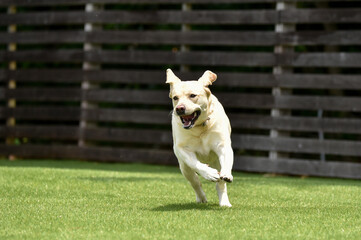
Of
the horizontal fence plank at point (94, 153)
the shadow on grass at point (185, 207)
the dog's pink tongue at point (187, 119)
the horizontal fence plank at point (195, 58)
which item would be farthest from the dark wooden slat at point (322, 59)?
the dog's pink tongue at point (187, 119)

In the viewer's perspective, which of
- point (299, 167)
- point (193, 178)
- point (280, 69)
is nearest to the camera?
point (193, 178)

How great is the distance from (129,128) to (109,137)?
422 millimetres

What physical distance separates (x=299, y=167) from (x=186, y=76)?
2.17m

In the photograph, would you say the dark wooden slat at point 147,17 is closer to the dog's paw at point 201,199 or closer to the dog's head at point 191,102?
the dog's paw at point 201,199

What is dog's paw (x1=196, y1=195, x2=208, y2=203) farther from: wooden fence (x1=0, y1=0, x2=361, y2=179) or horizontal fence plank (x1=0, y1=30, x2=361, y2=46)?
horizontal fence plank (x1=0, y1=30, x2=361, y2=46)

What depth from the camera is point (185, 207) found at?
236 inches

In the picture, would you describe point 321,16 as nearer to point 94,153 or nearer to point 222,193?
point 94,153

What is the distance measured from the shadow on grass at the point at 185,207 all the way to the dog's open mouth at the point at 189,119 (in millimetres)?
673

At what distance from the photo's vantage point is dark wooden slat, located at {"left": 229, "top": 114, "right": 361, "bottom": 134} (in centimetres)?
973

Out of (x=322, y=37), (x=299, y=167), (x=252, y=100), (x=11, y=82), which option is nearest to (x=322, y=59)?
(x=322, y=37)

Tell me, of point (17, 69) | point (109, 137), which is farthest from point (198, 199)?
point (17, 69)

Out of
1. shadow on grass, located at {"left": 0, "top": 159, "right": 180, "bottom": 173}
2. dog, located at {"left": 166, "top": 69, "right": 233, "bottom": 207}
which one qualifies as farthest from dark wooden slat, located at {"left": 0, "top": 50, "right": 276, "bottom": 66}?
dog, located at {"left": 166, "top": 69, "right": 233, "bottom": 207}

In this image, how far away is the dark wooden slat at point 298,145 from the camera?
9734 mm

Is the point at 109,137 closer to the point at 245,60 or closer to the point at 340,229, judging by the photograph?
the point at 245,60
